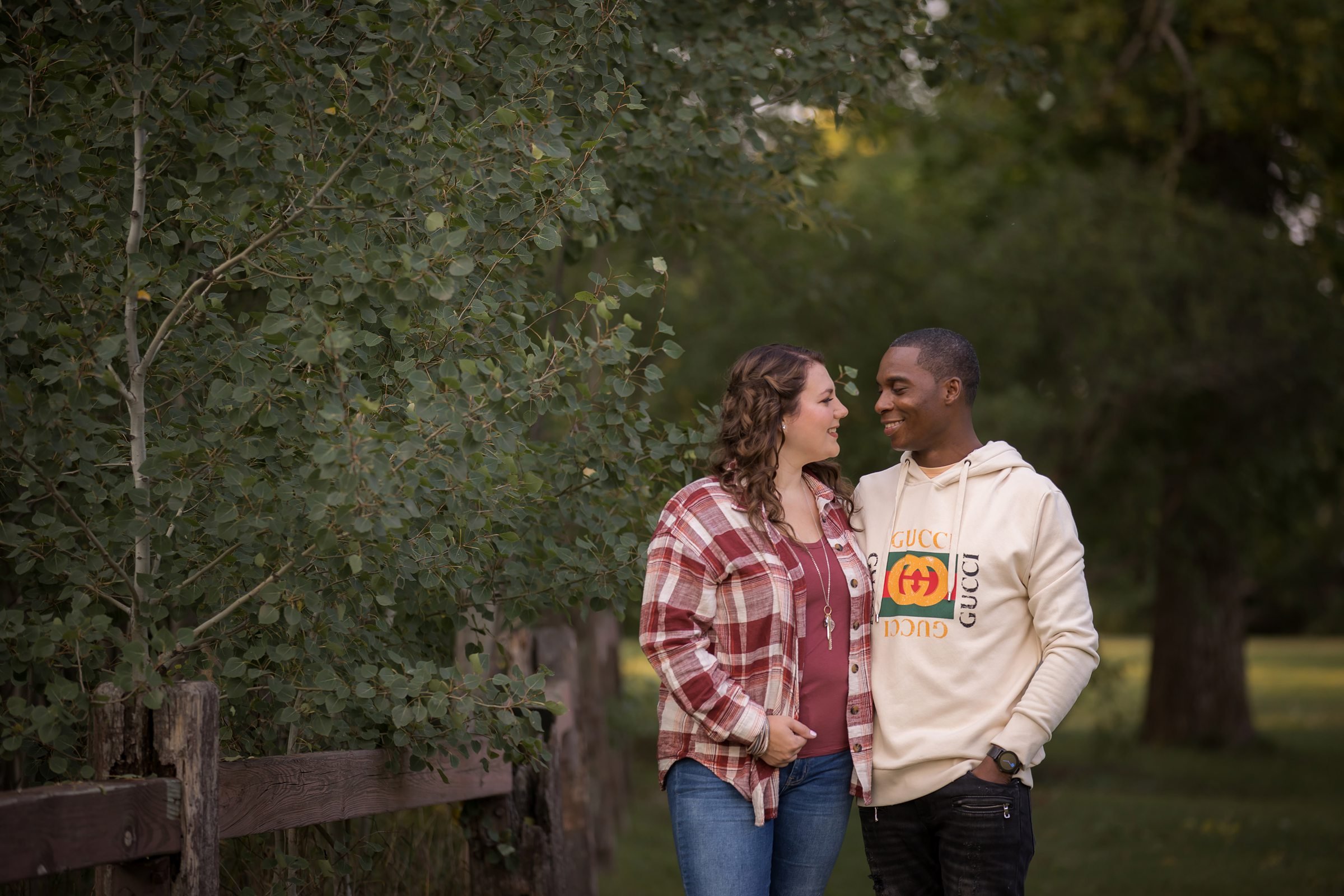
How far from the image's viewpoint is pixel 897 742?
3473 millimetres

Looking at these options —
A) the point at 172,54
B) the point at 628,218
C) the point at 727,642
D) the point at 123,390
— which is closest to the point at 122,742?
the point at 123,390

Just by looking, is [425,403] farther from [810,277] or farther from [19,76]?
[810,277]

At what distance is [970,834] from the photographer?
11.1ft

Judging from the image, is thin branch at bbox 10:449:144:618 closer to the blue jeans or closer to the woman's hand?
the blue jeans

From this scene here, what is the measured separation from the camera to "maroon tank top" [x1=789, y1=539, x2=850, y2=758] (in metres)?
3.52

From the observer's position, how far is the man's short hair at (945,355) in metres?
3.68

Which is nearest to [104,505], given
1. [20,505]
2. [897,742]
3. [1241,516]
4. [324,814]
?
[20,505]

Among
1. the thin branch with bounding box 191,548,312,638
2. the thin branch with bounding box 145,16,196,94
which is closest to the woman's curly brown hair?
the thin branch with bounding box 191,548,312,638

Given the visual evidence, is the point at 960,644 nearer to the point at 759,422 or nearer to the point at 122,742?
the point at 759,422

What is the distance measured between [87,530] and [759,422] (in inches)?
67.2

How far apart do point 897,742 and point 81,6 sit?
2.79m

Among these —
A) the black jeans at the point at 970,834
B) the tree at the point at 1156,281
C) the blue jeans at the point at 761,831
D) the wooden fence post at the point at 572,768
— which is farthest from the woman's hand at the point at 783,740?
the tree at the point at 1156,281

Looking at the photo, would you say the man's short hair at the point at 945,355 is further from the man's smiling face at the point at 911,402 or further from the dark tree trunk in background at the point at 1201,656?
the dark tree trunk in background at the point at 1201,656

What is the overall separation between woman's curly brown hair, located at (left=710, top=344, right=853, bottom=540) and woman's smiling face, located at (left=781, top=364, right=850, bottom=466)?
2 centimetres
